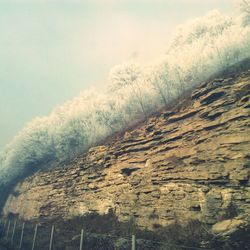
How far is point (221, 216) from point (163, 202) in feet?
8.18

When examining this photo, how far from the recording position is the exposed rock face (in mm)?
9266

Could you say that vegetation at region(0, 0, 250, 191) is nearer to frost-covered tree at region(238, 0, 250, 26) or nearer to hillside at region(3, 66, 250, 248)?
frost-covered tree at region(238, 0, 250, 26)

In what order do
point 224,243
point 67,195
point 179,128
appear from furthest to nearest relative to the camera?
1. point 67,195
2. point 179,128
3. point 224,243

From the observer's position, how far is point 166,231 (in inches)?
402

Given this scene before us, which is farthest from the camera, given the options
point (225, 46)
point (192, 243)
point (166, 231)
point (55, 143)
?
point (55, 143)

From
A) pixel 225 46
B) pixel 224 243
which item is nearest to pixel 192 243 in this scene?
pixel 224 243

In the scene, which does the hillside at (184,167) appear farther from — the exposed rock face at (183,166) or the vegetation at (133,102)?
the vegetation at (133,102)

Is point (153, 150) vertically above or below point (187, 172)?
above

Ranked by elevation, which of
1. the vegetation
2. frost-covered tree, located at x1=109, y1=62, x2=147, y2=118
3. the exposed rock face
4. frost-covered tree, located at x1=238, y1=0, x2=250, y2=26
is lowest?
the exposed rock face

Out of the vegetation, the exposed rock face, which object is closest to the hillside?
the exposed rock face

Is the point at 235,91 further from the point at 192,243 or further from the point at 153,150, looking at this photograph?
the point at 192,243

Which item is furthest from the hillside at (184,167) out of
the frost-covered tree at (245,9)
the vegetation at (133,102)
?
the frost-covered tree at (245,9)

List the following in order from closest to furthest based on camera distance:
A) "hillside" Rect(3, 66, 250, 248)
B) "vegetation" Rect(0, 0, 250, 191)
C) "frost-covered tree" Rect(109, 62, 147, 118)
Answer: "hillside" Rect(3, 66, 250, 248), "vegetation" Rect(0, 0, 250, 191), "frost-covered tree" Rect(109, 62, 147, 118)

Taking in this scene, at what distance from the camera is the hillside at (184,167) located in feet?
30.2
